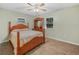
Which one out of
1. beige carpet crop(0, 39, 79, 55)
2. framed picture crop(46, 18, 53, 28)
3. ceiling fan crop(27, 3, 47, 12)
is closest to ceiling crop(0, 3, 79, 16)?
ceiling fan crop(27, 3, 47, 12)

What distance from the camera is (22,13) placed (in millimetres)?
1408

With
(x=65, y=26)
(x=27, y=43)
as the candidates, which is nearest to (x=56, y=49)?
(x=65, y=26)

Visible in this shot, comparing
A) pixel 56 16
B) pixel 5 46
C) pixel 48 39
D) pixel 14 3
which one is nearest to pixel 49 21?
pixel 56 16

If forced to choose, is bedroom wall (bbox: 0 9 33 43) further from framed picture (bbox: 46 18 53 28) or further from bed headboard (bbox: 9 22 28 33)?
framed picture (bbox: 46 18 53 28)

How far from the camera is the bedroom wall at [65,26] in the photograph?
4.82ft

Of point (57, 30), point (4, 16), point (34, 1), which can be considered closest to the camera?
point (34, 1)

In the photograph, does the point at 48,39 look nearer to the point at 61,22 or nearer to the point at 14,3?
the point at 61,22

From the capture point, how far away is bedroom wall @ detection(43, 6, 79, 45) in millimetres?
1469

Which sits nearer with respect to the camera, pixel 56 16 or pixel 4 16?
pixel 4 16

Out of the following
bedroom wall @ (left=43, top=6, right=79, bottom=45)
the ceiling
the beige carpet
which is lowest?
the beige carpet

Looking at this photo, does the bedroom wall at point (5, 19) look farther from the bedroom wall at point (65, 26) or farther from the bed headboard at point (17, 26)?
the bedroom wall at point (65, 26)

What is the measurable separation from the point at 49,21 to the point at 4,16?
81 cm

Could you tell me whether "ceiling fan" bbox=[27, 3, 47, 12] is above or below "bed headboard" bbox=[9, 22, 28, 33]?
above

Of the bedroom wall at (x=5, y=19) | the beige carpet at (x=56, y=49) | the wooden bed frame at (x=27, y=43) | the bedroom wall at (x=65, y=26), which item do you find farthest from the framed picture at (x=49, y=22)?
the bedroom wall at (x=5, y=19)
